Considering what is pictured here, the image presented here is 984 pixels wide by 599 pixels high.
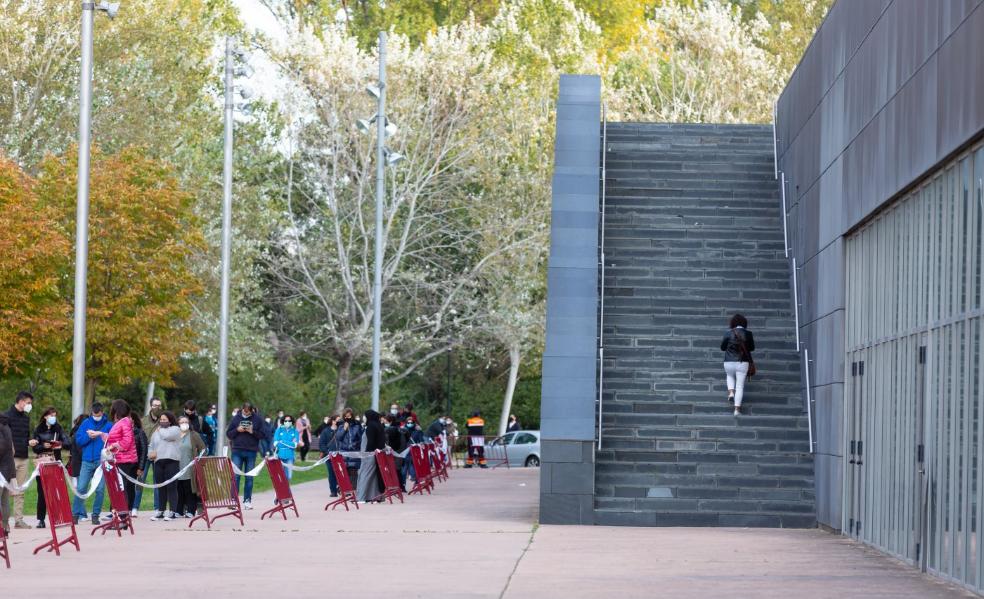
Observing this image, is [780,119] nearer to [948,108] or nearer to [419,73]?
[948,108]

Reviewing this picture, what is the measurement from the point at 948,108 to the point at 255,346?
123 feet

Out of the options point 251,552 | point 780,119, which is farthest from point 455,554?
point 780,119

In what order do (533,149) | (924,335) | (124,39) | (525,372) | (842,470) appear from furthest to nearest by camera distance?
1. (525,372)
2. (533,149)
3. (124,39)
4. (842,470)
5. (924,335)

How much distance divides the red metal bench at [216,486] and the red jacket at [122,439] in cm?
98

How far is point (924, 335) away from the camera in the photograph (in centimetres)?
1574

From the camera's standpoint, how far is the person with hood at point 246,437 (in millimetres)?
24781

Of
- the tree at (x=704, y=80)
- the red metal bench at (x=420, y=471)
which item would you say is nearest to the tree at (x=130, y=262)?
the red metal bench at (x=420, y=471)

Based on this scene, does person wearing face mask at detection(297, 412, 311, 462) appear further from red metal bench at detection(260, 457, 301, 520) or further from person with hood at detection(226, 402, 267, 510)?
red metal bench at detection(260, 457, 301, 520)

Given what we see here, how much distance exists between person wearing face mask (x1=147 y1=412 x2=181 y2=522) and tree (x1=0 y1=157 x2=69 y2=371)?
1791 centimetres

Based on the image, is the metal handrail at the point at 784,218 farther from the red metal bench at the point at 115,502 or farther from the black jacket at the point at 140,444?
the red metal bench at the point at 115,502

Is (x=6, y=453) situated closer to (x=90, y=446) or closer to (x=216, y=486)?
(x=90, y=446)

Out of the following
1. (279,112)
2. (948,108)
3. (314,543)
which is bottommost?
(314,543)

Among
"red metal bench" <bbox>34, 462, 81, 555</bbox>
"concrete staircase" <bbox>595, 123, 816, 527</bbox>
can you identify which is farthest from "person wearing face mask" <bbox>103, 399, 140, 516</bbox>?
"concrete staircase" <bbox>595, 123, 816, 527</bbox>

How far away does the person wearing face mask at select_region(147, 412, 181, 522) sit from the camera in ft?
72.9
